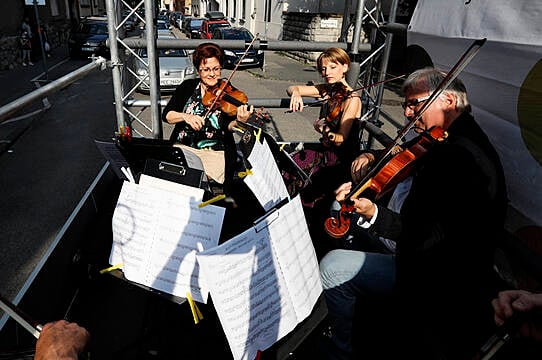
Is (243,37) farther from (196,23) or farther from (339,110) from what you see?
(339,110)

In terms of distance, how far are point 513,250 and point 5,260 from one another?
12.5 feet

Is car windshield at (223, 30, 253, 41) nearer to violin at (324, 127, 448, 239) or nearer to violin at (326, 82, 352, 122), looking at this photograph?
violin at (326, 82, 352, 122)

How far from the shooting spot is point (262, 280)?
118 cm

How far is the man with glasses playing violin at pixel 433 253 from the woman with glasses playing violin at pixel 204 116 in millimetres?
1174

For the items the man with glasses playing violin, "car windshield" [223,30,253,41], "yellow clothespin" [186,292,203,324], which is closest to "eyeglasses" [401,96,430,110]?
the man with glasses playing violin

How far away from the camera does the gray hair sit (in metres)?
1.80

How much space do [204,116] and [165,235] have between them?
1.64 m

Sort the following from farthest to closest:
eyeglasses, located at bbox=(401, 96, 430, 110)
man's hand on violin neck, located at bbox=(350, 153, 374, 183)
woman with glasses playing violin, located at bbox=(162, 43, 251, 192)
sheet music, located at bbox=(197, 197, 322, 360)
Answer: woman with glasses playing violin, located at bbox=(162, 43, 251, 192) < man's hand on violin neck, located at bbox=(350, 153, 374, 183) < eyeglasses, located at bbox=(401, 96, 430, 110) < sheet music, located at bbox=(197, 197, 322, 360)

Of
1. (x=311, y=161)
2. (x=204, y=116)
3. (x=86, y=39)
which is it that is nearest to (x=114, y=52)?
(x=204, y=116)

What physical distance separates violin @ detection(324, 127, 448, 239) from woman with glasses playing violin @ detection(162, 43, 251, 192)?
118cm

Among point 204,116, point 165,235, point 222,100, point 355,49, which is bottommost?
point 165,235

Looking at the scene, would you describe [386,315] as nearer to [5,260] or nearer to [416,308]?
[416,308]

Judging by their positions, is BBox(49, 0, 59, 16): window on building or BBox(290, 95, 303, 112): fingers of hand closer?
BBox(290, 95, 303, 112): fingers of hand

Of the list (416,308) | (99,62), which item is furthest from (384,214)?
(99,62)
